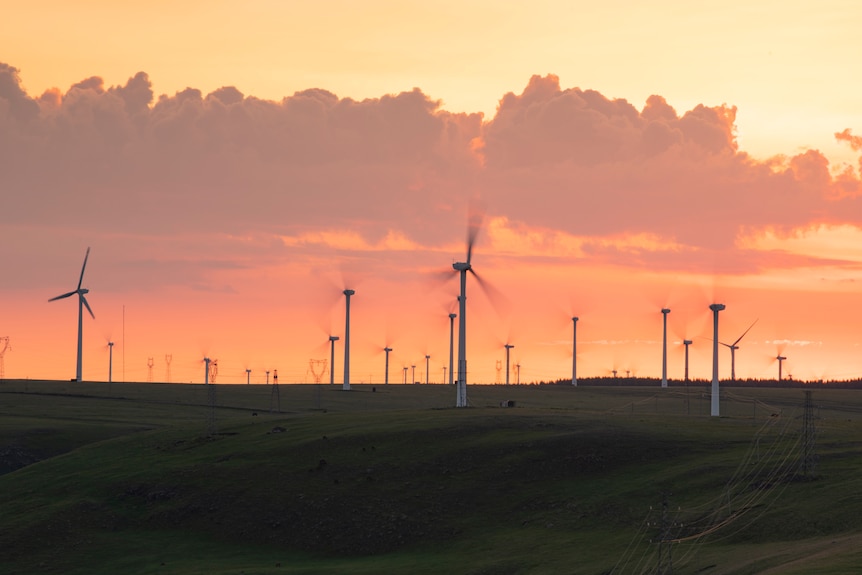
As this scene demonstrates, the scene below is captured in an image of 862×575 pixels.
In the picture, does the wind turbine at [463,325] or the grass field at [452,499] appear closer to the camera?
the grass field at [452,499]

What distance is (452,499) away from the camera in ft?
349

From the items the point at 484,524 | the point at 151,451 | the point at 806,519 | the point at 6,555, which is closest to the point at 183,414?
the point at 151,451

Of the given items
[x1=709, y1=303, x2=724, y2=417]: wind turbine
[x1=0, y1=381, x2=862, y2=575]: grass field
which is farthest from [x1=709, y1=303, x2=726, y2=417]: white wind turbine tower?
[x1=0, y1=381, x2=862, y2=575]: grass field

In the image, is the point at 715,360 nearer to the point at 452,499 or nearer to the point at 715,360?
the point at 715,360

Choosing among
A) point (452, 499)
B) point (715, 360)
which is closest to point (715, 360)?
point (715, 360)

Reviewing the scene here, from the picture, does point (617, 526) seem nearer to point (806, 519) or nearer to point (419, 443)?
point (806, 519)

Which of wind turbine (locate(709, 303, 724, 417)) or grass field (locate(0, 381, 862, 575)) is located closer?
grass field (locate(0, 381, 862, 575))

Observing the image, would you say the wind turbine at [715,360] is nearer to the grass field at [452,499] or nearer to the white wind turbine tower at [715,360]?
the white wind turbine tower at [715,360]

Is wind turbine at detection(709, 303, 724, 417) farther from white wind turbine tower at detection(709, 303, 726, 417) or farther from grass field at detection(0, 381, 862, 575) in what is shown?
grass field at detection(0, 381, 862, 575)

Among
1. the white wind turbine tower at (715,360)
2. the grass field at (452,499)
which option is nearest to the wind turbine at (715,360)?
the white wind turbine tower at (715,360)

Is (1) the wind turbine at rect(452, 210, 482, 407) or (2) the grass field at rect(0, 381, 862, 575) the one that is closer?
(2) the grass field at rect(0, 381, 862, 575)

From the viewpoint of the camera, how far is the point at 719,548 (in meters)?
78.5

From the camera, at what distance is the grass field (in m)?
→ 83.9

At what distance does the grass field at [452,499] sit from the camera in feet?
275
